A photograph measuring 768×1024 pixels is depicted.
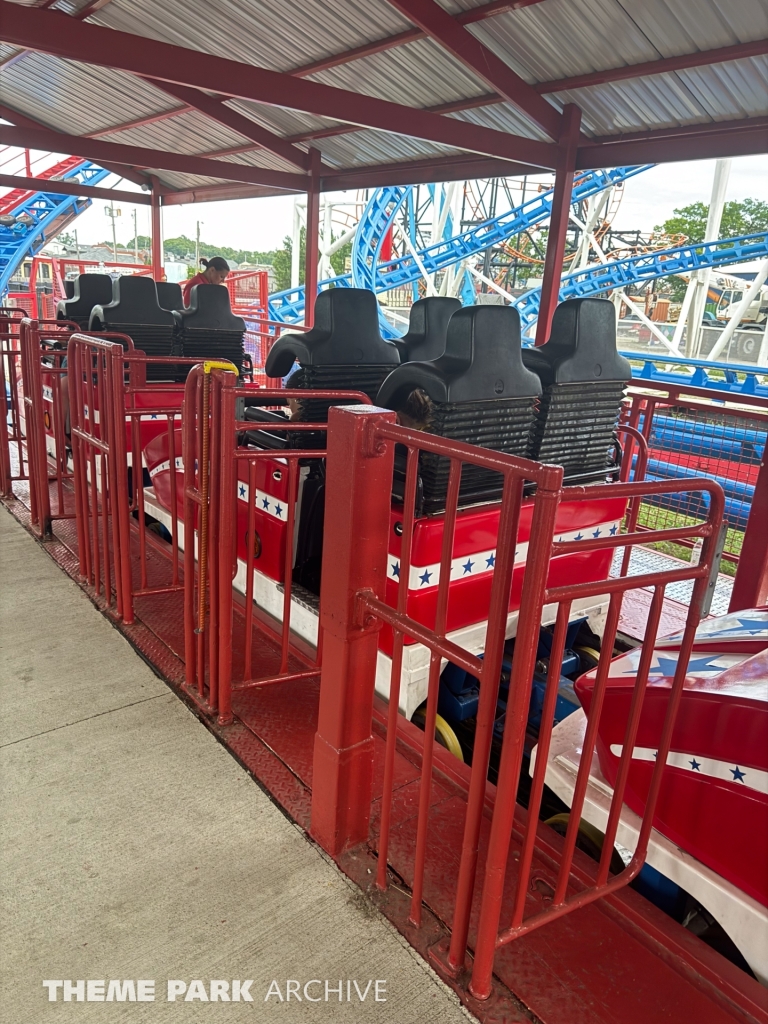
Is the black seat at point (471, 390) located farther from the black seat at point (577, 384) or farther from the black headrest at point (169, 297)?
the black headrest at point (169, 297)

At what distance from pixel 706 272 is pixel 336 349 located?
601 inches

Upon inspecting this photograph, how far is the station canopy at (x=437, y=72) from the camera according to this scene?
13.2 ft

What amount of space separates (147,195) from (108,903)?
1075cm

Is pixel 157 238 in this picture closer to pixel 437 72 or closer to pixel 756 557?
pixel 437 72

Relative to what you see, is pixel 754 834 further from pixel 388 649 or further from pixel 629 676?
pixel 388 649

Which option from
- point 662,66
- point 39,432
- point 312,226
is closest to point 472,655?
point 39,432

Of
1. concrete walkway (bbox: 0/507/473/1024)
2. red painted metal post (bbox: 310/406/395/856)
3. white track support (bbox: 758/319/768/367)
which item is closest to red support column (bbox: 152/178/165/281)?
concrete walkway (bbox: 0/507/473/1024)

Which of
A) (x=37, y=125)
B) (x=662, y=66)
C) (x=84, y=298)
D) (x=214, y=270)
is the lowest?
(x=84, y=298)

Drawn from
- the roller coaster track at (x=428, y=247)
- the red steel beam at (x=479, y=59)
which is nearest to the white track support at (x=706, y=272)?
the roller coaster track at (x=428, y=247)

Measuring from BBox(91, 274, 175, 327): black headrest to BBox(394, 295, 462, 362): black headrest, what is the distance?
2490 millimetres

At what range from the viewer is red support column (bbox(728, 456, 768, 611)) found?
8.97 ft

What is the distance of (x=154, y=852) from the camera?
1729mm

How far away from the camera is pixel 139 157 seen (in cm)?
730

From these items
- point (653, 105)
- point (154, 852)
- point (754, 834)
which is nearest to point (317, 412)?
point (154, 852)
